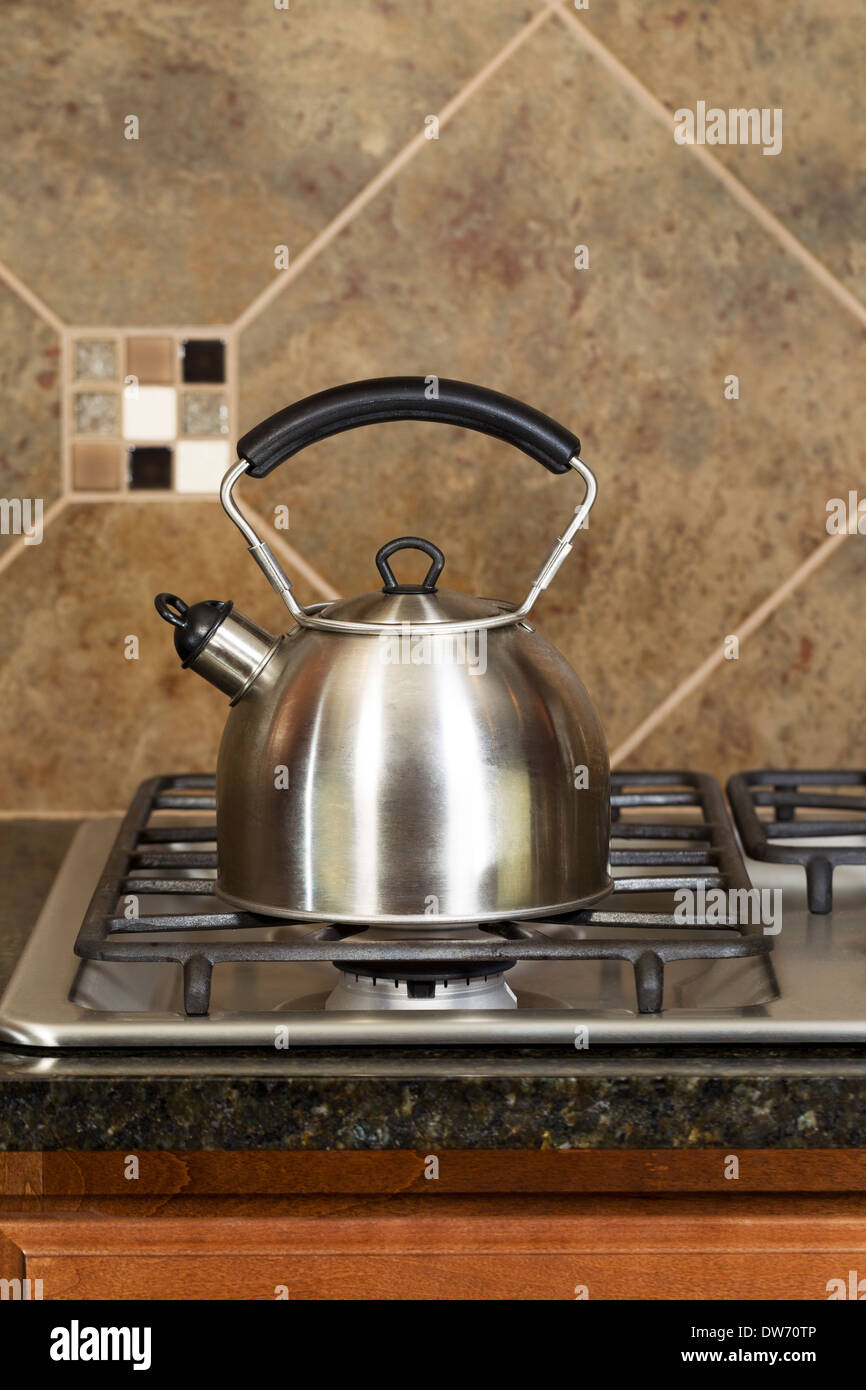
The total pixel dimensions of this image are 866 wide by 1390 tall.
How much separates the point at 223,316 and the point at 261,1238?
76 cm

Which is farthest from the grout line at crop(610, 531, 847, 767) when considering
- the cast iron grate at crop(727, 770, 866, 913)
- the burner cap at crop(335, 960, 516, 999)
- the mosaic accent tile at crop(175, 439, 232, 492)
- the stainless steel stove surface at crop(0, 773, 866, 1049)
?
the burner cap at crop(335, 960, 516, 999)

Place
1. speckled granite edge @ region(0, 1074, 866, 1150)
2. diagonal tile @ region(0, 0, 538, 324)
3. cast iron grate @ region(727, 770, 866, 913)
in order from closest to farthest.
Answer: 1. speckled granite edge @ region(0, 1074, 866, 1150)
2. cast iron grate @ region(727, 770, 866, 913)
3. diagonal tile @ region(0, 0, 538, 324)

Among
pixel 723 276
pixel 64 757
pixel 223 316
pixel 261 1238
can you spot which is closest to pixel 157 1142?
pixel 261 1238

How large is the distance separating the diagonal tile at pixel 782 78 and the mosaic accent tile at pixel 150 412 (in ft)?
1.45

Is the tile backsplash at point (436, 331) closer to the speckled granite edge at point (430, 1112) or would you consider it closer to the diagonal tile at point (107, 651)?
the diagonal tile at point (107, 651)

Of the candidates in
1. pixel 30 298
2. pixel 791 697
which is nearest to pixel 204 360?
pixel 30 298

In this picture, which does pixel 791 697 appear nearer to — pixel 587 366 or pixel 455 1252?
pixel 587 366

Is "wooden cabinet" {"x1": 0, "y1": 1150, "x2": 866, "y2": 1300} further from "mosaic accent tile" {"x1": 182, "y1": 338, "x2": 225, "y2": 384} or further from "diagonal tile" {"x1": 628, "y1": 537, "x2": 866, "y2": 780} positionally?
"mosaic accent tile" {"x1": 182, "y1": 338, "x2": 225, "y2": 384}

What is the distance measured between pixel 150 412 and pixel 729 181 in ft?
1.62

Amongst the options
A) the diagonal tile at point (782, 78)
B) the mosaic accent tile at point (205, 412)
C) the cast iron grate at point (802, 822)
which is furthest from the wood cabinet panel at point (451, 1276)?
the diagonal tile at point (782, 78)

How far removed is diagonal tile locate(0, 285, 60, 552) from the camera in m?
1.23

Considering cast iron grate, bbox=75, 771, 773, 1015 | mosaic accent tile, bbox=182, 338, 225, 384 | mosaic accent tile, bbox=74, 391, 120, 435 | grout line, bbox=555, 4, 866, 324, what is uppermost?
grout line, bbox=555, 4, 866, 324

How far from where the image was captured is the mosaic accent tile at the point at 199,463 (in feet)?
4.09

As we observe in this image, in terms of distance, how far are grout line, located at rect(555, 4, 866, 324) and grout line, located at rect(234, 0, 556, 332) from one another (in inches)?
1.6
